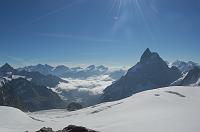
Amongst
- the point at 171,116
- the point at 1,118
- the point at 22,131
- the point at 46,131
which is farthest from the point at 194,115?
the point at 1,118

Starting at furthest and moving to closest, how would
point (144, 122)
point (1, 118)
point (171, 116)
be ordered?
point (1, 118)
point (171, 116)
point (144, 122)

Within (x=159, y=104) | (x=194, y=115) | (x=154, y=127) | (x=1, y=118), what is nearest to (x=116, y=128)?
(x=154, y=127)

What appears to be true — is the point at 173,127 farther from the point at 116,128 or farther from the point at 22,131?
the point at 22,131

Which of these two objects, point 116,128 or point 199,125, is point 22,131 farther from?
point 199,125

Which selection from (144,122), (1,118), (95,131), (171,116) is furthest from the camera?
(1,118)

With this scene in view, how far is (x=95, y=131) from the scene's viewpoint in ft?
84.3

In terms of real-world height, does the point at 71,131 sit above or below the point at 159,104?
below

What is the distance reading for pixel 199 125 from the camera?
26.7 meters

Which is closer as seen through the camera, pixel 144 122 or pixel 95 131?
pixel 95 131

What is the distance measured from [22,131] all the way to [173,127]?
635 inches

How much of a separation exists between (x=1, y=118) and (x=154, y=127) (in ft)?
88.7

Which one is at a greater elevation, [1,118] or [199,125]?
[1,118]

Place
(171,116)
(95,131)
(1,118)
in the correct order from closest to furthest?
(95,131), (171,116), (1,118)

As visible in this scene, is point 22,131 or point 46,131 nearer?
point 46,131
